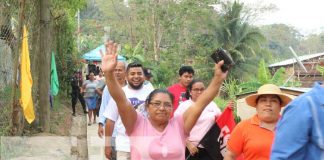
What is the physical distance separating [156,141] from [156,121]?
182mm

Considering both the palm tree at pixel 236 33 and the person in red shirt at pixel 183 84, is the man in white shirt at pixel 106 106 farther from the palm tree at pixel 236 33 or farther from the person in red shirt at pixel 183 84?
the palm tree at pixel 236 33

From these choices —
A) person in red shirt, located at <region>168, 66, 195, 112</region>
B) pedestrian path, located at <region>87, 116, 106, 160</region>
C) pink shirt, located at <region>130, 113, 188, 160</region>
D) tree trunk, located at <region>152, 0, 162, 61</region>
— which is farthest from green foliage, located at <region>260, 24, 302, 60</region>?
pink shirt, located at <region>130, 113, 188, 160</region>

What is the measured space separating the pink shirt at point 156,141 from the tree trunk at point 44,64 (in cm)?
642

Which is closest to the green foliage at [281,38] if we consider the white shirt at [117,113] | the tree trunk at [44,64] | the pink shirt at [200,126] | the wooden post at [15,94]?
the tree trunk at [44,64]

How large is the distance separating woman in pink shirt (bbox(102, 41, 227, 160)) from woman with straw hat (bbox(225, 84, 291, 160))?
0.45m

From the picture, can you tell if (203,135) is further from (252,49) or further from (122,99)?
(252,49)

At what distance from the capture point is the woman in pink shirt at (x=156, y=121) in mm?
3316

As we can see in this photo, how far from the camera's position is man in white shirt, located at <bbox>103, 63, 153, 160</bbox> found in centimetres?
479

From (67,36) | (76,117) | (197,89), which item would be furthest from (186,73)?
(67,36)

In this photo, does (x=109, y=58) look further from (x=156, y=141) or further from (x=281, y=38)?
(x=281, y=38)

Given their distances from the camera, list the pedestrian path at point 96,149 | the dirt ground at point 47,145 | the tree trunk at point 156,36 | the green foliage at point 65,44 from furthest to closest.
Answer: the tree trunk at point 156,36 → the green foliage at point 65,44 → the pedestrian path at point 96,149 → the dirt ground at point 47,145

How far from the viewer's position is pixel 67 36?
16453mm

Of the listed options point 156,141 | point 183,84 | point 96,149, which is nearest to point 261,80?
point 96,149

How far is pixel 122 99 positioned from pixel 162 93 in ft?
1.38
